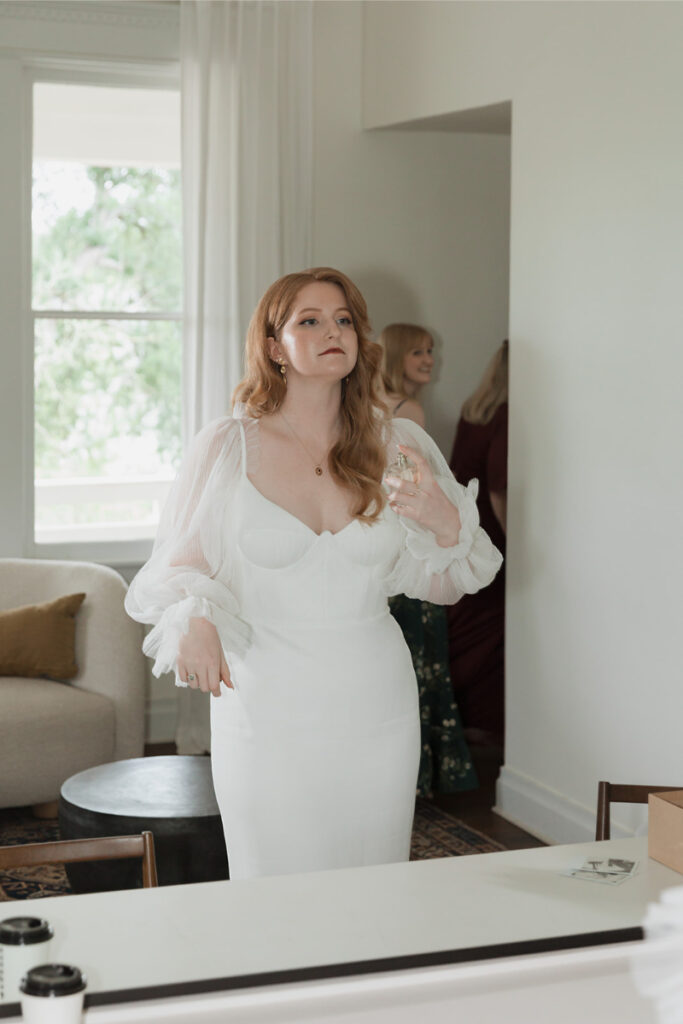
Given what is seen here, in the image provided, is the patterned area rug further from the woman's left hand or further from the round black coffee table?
the woman's left hand

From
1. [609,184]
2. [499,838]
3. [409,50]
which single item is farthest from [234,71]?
[499,838]

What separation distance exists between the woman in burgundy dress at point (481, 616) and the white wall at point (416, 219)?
513 mm

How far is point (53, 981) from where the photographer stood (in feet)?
4.43

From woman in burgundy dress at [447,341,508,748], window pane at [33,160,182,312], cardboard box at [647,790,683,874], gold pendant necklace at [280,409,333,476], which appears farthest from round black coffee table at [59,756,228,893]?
window pane at [33,160,182,312]

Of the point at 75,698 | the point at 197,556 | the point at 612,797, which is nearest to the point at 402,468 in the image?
the point at 197,556

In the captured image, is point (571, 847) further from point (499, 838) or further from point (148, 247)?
point (148, 247)

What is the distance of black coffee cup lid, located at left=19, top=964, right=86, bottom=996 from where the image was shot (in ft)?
4.41

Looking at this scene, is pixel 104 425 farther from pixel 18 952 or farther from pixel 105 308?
pixel 18 952

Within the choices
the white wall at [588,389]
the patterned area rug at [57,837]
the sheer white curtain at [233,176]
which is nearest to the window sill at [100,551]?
the sheer white curtain at [233,176]

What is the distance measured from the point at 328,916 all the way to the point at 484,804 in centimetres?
328

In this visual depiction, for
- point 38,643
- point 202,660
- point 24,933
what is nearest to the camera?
point 24,933

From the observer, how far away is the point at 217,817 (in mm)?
3414

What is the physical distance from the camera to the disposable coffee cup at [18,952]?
4.96ft

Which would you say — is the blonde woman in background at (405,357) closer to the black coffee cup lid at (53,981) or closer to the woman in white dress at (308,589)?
the woman in white dress at (308,589)
